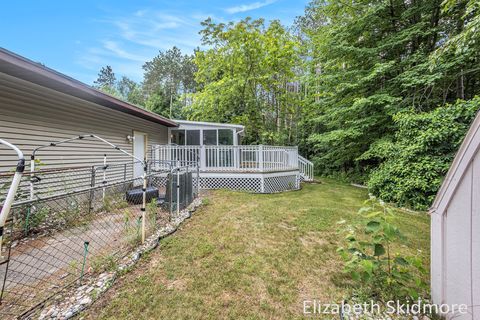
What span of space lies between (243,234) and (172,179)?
6.54 ft

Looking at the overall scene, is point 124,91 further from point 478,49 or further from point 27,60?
point 478,49

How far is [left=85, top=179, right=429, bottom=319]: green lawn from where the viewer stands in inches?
83.7

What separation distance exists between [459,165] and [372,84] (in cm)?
932

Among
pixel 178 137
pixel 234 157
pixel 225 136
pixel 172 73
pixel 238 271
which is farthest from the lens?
pixel 172 73

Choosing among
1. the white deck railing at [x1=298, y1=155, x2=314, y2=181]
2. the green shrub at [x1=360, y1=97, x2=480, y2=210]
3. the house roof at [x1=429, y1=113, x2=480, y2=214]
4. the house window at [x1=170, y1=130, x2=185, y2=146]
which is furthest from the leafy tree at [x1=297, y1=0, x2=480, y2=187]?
the house window at [x1=170, y1=130, x2=185, y2=146]

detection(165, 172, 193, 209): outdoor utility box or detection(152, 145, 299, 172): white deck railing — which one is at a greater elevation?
detection(152, 145, 299, 172): white deck railing

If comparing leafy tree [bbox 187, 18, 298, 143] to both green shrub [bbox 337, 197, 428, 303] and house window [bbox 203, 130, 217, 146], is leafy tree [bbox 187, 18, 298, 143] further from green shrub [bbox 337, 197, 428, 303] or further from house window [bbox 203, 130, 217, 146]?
green shrub [bbox 337, 197, 428, 303]

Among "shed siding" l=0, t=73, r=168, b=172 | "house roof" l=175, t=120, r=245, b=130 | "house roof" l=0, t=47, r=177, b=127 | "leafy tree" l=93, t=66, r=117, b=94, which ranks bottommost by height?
"shed siding" l=0, t=73, r=168, b=172

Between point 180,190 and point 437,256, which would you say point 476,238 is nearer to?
point 437,256

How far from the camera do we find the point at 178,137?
40.7ft

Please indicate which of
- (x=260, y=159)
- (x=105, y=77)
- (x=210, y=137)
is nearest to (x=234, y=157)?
(x=260, y=159)

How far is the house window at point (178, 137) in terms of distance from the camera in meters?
12.2

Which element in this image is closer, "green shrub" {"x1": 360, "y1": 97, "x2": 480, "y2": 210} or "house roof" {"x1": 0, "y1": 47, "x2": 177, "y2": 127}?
"house roof" {"x1": 0, "y1": 47, "x2": 177, "y2": 127}

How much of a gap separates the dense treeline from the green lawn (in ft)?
8.92
